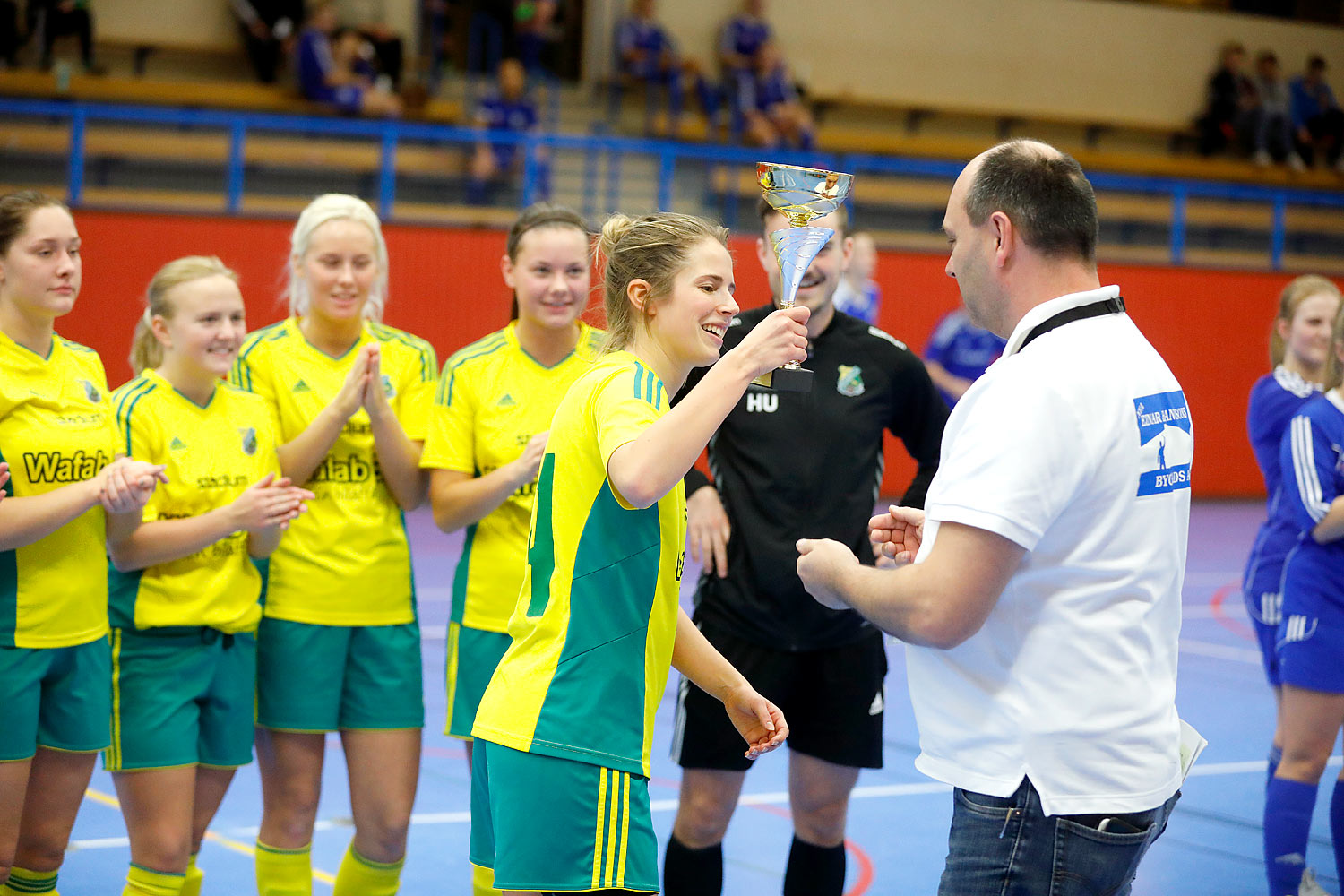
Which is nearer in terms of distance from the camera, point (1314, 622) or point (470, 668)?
point (470, 668)

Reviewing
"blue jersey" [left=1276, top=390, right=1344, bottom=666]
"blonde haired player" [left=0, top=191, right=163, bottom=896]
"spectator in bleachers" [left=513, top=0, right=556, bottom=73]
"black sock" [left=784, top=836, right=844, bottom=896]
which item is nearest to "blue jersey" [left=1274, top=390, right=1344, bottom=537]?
"blue jersey" [left=1276, top=390, right=1344, bottom=666]

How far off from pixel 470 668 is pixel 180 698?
0.76 metres

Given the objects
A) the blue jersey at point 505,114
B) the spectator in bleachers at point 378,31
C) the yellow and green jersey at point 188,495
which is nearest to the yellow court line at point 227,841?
the yellow and green jersey at point 188,495

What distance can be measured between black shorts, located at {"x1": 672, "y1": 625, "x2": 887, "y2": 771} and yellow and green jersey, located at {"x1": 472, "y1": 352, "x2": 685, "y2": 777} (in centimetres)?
119

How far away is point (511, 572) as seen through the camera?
3.89 meters

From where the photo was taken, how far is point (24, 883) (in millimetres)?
3666

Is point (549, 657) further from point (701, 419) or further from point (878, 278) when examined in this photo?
point (878, 278)

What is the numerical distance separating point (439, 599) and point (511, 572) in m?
5.74

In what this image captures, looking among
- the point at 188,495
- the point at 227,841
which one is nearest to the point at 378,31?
the point at 227,841

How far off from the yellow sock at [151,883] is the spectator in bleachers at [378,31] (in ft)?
42.3

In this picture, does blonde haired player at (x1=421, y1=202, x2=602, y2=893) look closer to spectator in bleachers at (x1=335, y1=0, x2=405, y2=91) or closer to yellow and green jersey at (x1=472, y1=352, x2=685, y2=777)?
yellow and green jersey at (x1=472, y1=352, x2=685, y2=777)

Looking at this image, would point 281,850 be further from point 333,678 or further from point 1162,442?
point 1162,442

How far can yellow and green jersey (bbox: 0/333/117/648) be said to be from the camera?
3.55 meters

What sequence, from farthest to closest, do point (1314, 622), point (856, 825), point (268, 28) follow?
point (268, 28) → point (856, 825) → point (1314, 622)
